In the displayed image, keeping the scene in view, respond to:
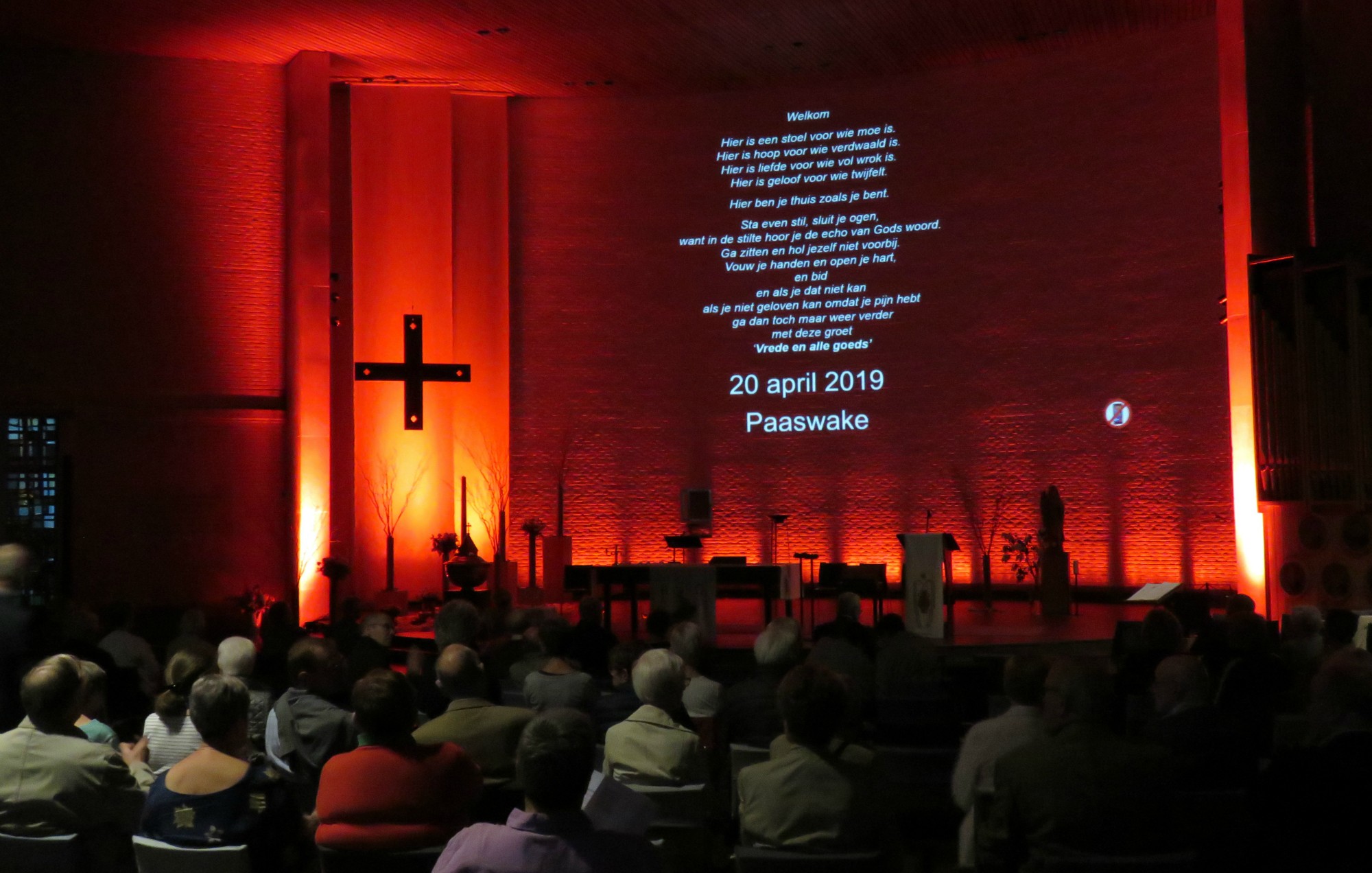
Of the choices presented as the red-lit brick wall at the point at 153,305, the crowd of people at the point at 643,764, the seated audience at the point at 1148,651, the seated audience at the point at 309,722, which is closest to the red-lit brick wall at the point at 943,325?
the red-lit brick wall at the point at 153,305

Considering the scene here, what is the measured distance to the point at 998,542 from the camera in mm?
12977

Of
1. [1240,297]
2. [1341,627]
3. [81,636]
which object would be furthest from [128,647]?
[1240,297]

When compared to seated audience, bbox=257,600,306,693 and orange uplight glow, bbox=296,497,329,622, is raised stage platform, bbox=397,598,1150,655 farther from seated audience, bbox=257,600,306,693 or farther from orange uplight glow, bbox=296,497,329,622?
seated audience, bbox=257,600,306,693

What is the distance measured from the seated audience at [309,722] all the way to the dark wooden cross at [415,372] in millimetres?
8702

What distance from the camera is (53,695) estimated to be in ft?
10.7

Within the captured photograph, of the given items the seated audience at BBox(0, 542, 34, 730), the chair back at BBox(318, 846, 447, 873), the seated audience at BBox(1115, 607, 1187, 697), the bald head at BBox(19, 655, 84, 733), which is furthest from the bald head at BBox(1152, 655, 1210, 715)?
the seated audience at BBox(0, 542, 34, 730)

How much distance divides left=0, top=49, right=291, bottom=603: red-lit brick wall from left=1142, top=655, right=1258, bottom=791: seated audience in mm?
9763

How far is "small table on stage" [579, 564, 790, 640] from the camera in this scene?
9.53 metres

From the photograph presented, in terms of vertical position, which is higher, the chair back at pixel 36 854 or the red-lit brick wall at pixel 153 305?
the red-lit brick wall at pixel 153 305

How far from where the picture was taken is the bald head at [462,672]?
3.97m

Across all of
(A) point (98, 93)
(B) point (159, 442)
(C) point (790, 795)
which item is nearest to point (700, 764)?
(C) point (790, 795)

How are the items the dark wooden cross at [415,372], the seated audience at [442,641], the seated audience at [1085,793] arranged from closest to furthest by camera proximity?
the seated audience at [1085,793] → the seated audience at [442,641] → the dark wooden cross at [415,372]

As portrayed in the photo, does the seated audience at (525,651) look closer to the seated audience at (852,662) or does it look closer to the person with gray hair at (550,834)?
the seated audience at (852,662)

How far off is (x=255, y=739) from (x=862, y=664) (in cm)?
243
